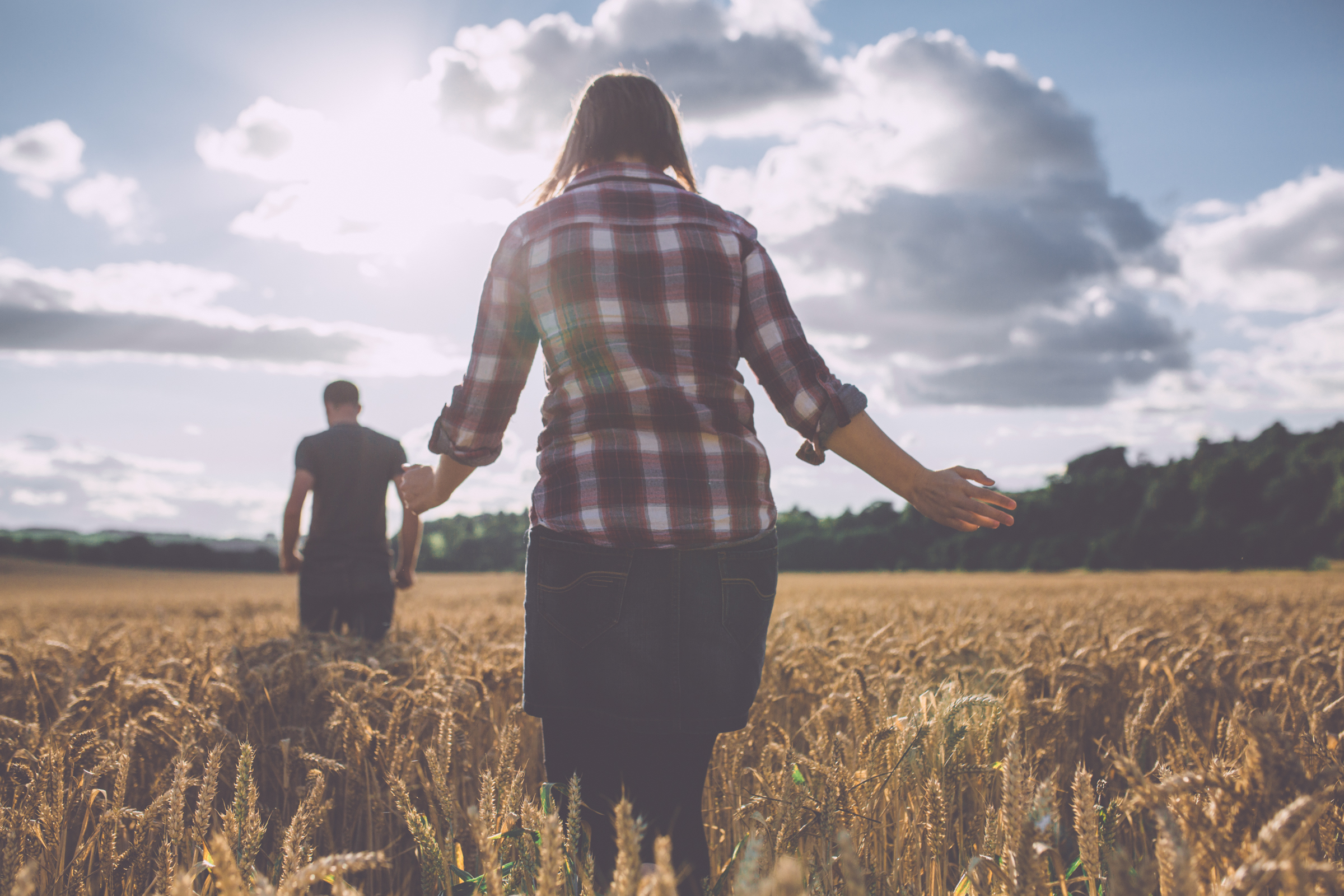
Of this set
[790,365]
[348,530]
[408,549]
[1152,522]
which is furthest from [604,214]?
[1152,522]

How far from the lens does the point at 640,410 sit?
5.09ft

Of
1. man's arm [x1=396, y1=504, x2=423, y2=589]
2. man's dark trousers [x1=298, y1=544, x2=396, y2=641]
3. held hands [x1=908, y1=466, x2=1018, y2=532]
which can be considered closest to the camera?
held hands [x1=908, y1=466, x2=1018, y2=532]

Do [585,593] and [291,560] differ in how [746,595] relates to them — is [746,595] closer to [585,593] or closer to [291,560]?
[585,593]

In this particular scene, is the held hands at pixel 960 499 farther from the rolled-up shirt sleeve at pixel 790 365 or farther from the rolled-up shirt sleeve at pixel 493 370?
the rolled-up shirt sleeve at pixel 493 370

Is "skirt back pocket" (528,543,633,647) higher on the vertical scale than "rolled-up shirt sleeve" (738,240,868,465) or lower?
lower

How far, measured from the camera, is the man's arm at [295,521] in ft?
15.3

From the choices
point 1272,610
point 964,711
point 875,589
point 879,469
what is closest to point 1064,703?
point 964,711

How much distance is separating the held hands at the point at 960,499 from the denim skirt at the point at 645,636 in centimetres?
42

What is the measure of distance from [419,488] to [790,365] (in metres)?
0.96

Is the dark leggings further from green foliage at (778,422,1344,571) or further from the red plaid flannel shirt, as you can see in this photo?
green foliage at (778,422,1344,571)

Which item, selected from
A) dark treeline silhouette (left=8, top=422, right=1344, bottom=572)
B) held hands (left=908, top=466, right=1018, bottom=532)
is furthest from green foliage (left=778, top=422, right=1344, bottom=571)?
held hands (left=908, top=466, right=1018, bottom=532)

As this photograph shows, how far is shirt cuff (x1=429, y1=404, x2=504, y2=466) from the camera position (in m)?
1.80

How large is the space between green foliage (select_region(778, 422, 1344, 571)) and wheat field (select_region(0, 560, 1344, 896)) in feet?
184

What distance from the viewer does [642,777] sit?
1.55 meters
